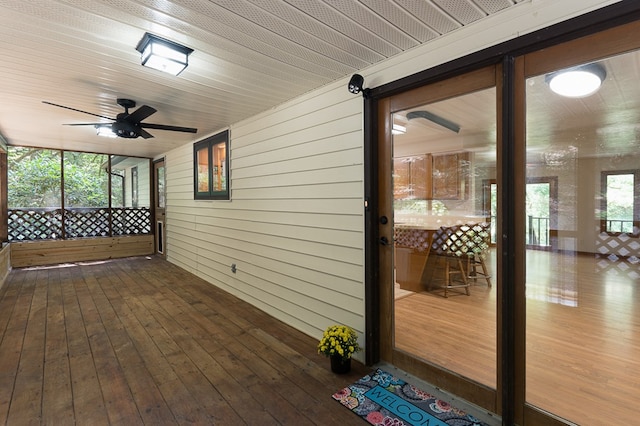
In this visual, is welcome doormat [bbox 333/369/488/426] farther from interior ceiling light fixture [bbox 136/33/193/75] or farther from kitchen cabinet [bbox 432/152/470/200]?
interior ceiling light fixture [bbox 136/33/193/75]

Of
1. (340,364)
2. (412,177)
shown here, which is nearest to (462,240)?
(412,177)

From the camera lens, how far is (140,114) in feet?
10.5

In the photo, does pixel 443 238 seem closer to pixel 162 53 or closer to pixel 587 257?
pixel 587 257

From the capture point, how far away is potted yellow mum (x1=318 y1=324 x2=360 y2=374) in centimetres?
234

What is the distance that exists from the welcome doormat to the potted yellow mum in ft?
0.55

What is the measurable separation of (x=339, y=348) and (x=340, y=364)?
152 millimetres

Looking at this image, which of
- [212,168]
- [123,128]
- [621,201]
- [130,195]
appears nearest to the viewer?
[621,201]

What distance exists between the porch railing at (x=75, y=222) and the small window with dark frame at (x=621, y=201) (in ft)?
27.6

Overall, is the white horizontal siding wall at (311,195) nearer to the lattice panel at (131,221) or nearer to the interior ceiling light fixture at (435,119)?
the interior ceiling light fixture at (435,119)

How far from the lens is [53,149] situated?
21.2 feet

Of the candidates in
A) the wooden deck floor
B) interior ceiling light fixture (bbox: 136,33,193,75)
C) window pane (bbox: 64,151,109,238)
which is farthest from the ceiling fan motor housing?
window pane (bbox: 64,151,109,238)

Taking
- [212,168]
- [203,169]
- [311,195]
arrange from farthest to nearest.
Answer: [203,169] → [212,168] → [311,195]

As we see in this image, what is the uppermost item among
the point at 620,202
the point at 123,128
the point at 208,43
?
the point at 208,43

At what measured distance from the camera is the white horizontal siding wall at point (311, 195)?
2021mm
